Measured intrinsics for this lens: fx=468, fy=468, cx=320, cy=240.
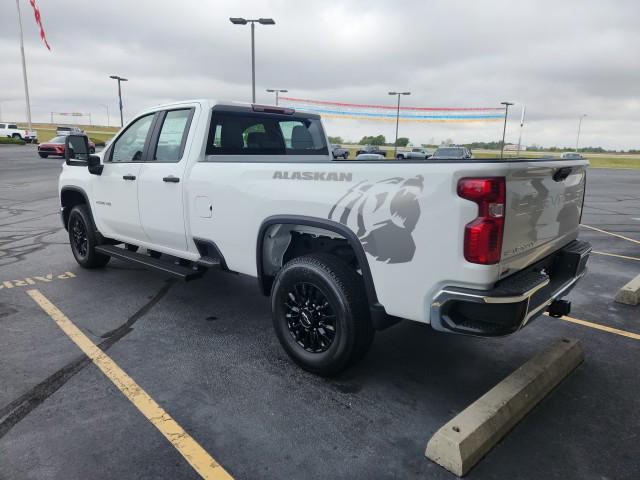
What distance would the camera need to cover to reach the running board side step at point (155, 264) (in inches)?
171

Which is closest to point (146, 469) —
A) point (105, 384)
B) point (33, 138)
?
point (105, 384)

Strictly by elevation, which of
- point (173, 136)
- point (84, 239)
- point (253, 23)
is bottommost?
point (84, 239)

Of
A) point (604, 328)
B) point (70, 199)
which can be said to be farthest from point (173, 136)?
point (604, 328)

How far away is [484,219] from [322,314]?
1398mm

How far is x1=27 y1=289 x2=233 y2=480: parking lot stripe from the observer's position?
2527 mm

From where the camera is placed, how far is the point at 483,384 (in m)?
3.44

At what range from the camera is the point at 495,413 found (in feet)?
8.93

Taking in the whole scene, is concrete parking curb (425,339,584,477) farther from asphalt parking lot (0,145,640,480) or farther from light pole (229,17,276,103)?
light pole (229,17,276,103)

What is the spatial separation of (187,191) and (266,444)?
2.38m

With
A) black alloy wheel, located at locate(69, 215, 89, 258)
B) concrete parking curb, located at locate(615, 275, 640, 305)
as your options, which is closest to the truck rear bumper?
concrete parking curb, located at locate(615, 275, 640, 305)

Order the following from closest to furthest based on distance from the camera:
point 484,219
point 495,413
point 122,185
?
point 484,219, point 495,413, point 122,185

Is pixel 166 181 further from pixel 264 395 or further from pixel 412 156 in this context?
pixel 412 156

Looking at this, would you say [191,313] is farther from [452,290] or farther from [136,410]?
[452,290]

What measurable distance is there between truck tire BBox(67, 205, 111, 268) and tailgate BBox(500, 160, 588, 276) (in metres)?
5.10
